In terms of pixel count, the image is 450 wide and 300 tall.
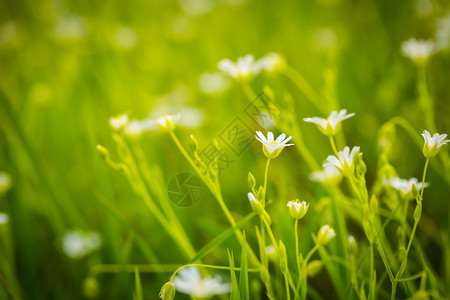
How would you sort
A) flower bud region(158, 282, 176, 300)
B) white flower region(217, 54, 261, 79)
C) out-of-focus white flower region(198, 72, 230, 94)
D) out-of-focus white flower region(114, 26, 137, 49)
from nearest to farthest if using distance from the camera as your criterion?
flower bud region(158, 282, 176, 300) → white flower region(217, 54, 261, 79) → out-of-focus white flower region(198, 72, 230, 94) → out-of-focus white flower region(114, 26, 137, 49)

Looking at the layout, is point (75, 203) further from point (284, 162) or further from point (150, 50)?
point (150, 50)

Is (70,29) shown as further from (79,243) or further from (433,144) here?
(433,144)

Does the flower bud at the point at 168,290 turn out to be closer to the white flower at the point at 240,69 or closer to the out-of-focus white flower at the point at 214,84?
the white flower at the point at 240,69

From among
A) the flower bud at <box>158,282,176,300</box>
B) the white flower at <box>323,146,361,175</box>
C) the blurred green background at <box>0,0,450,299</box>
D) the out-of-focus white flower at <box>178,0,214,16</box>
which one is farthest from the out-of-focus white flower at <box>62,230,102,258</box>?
the out-of-focus white flower at <box>178,0,214,16</box>

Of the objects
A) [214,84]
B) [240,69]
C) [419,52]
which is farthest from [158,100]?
[419,52]

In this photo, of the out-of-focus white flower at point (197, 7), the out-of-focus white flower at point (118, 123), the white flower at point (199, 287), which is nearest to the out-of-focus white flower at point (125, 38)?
the out-of-focus white flower at point (197, 7)

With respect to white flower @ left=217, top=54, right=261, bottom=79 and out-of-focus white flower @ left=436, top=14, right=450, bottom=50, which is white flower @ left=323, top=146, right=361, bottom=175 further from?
out-of-focus white flower @ left=436, top=14, right=450, bottom=50

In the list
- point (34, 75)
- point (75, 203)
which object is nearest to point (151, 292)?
point (75, 203)

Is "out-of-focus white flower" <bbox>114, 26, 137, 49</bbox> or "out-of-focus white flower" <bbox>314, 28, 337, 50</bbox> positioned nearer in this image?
"out-of-focus white flower" <bbox>314, 28, 337, 50</bbox>
